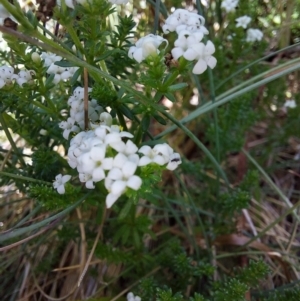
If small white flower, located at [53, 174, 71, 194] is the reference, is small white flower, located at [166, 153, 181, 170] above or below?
above

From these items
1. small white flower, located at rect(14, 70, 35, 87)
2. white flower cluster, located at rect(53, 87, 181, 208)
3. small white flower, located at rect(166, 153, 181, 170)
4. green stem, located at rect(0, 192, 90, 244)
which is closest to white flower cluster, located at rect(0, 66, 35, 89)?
small white flower, located at rect(14, 70, 35, 87)

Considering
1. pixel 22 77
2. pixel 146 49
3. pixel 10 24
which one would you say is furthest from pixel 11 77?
pixel 146 49

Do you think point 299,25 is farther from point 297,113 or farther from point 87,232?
point 87,232

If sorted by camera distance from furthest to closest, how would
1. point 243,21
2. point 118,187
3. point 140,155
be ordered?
point 243,21 → point 140,155 → point 118,187

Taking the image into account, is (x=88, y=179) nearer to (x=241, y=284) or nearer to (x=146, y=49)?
(x=146, y=49)

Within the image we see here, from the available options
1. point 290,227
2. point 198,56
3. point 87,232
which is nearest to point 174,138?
point 290,227

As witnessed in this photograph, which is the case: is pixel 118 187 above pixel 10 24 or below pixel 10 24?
below

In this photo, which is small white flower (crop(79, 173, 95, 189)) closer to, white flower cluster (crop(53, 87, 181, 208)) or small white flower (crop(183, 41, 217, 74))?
white flower cluster (crop(53, 87, 181, 208))
